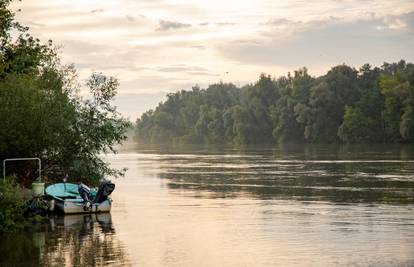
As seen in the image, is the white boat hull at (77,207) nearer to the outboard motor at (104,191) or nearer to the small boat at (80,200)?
the small boat at (80,200)

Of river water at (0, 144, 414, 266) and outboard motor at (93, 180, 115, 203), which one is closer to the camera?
river water at (0, 144, 414, 266)

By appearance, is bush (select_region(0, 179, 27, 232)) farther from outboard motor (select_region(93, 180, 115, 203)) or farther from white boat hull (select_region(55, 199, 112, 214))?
outboard motor (select_region(93, 180, 115, 203))

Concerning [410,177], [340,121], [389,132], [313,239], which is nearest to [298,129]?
[340,121]

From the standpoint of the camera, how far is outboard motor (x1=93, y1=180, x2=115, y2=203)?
31.7m

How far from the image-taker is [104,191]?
32219 millimetres

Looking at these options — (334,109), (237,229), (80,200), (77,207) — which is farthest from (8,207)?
(334,109)

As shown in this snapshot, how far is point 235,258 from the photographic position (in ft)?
68.1

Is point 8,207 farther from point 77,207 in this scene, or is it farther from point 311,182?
point 311,182

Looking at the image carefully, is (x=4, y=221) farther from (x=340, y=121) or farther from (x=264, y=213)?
(x=340, y=121)

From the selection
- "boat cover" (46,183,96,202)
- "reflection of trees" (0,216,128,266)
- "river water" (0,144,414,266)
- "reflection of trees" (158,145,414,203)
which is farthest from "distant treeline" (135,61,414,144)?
"reflection of trees" (0,216,128,266)

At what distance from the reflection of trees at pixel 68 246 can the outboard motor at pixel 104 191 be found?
213 cm

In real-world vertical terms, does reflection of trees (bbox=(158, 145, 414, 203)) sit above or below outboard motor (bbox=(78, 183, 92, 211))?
below

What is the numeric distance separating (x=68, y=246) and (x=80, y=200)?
8.97 meters

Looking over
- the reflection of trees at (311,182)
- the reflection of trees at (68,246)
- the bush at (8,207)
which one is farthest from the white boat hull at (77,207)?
the reflection of trees at (311,182)
